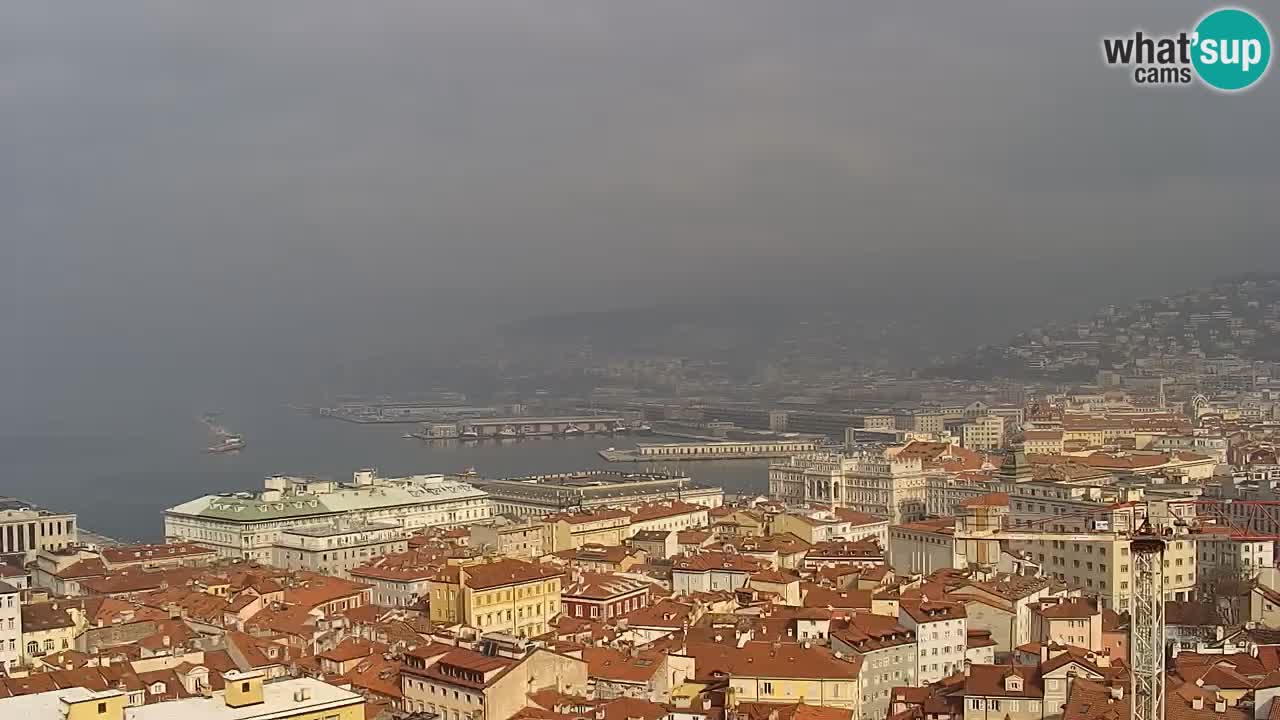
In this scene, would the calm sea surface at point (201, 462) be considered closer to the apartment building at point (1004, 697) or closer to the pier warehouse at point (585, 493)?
the pier warehouse at point (585, 493)

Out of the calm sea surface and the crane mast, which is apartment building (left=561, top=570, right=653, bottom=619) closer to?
the crane mast

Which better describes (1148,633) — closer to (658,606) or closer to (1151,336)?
(658,606)

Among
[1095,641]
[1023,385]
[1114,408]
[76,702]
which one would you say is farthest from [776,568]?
[1023,385]

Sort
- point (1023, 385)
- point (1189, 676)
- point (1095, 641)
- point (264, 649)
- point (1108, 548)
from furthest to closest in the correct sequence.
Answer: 1. point (1023, 385)
2. point (1108, 548)
3. point (1095, 641)
4. point (264, 649)
5. point (1189, 676)

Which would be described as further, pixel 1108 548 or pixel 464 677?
pixel 1108 548

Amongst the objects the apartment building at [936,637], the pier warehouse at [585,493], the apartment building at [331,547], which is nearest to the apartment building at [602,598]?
the apartment building at [936,637]

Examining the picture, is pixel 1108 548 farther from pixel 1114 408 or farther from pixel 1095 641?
pixel 1114 408

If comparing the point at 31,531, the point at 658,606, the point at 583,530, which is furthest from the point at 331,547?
the point at 658,606
